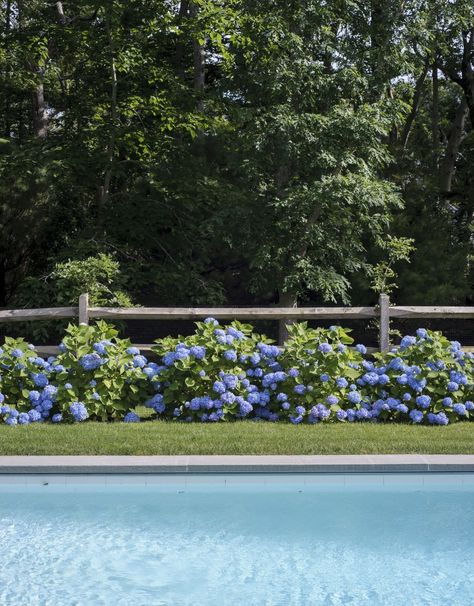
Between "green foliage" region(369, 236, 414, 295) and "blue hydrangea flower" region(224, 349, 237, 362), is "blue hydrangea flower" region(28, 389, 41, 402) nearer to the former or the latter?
"blue hydrangea flower" region(224, 349, 237, 362)

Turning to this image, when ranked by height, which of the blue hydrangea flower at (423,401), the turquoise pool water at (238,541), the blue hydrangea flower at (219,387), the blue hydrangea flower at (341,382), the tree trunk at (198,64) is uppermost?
the tree trunk at (198,64)

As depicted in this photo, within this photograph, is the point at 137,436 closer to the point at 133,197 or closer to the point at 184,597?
the point at 184,597

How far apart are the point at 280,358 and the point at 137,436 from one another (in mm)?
2111

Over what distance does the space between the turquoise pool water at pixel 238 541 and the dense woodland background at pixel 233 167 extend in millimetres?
7624

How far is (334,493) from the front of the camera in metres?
6.88

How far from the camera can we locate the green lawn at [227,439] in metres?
7.57

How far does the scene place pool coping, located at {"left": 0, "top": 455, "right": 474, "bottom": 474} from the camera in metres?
6.98

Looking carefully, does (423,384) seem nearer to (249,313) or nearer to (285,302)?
(249,313)

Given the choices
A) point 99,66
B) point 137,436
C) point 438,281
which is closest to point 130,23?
point 99,66

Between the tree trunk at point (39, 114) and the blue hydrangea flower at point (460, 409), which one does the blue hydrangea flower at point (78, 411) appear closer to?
the blue hydrangea flower at point (460, 409)

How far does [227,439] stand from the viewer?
7832 mm

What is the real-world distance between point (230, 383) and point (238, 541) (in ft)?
10.2

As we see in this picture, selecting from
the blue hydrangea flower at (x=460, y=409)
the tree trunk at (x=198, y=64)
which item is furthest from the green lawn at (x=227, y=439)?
the tree trunk at (x=198, y=64)

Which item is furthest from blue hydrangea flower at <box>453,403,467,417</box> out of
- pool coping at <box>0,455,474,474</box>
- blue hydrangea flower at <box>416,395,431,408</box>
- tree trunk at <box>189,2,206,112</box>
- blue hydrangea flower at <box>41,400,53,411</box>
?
tree trunk at <box>189,2,206,112</box>
